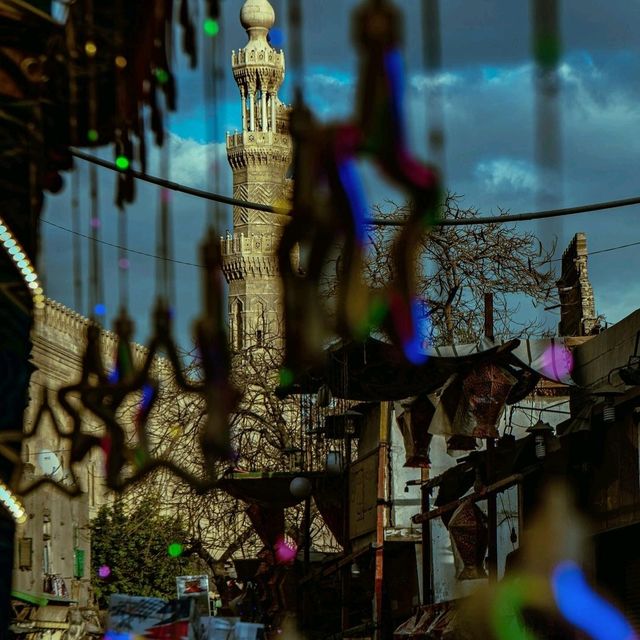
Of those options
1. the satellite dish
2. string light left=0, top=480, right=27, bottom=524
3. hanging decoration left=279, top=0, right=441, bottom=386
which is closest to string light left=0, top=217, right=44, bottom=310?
string light left=0, top=480, right=27, bottom=524

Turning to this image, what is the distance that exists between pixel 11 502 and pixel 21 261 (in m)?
1.41

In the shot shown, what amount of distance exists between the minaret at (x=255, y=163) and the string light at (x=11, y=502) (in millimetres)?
69513

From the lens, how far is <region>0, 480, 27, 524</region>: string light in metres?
8.90

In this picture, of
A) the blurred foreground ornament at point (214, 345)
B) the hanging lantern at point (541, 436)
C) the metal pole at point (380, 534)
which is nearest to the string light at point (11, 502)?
the blurred foreground ornament at point (214, 345)

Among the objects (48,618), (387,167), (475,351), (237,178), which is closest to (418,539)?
(475,351)

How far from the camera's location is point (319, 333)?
417cm

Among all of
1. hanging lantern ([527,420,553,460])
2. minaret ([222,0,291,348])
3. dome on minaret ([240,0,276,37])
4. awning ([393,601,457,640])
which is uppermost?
dome on minaret ([240,0,276,37])

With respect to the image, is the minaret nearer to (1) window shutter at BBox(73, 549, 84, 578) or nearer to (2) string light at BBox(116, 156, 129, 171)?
(1) window shutter at BBox(73, 549, 84, 578)

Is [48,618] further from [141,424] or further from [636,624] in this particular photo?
[141,424]

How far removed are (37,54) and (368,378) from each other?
23.5 ft

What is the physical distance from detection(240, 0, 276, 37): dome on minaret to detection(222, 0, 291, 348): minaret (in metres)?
0.03

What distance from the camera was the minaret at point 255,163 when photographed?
79.3 meters

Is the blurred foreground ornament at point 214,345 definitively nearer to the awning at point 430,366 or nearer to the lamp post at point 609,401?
the lamp post at point 609,401

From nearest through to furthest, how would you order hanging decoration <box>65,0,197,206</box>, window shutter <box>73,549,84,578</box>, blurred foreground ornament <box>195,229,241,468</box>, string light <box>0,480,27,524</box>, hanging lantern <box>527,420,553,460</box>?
blurred foreground ornament <box>195,229,241,468</box> → hanging decoration <box>65,0,197,206</box> → string light <box>0,480,27,524</box> → hanging lantern <box>527,420,553,460</box> → window shutter <box>73,549,84,578</box>
